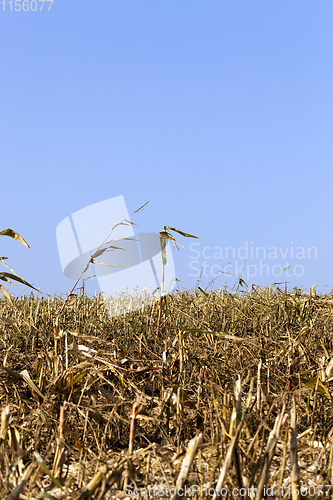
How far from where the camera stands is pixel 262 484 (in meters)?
0.99

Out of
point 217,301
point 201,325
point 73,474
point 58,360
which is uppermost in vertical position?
point 217,301

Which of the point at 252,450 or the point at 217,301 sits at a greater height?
the point at 217,301

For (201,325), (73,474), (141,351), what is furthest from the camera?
(201,325)

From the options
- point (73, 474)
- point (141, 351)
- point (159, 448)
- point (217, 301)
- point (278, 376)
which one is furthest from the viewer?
point (217, 301)

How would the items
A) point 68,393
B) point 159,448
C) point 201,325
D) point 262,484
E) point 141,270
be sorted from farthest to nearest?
point 141,270
point 201,325
point 68,393
point 159,448
point 262,484

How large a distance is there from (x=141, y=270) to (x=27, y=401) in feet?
3.81

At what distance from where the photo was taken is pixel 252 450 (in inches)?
48.1

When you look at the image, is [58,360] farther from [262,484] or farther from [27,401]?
[262,484]

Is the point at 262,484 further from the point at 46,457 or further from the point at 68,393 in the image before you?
the point at 68,393

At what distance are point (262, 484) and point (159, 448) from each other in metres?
0.55

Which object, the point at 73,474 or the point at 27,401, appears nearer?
the point at 73,474

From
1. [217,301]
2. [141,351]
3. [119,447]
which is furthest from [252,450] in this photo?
[217,301]

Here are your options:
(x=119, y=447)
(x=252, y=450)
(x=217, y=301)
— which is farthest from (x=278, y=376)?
(x=217, y=301)

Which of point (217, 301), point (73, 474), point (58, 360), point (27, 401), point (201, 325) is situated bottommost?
point (73, 474)
